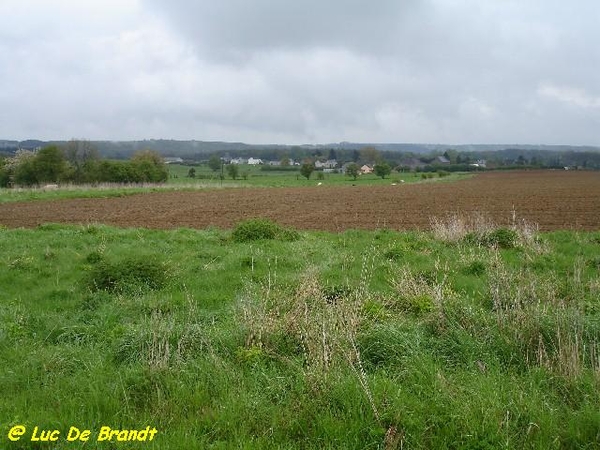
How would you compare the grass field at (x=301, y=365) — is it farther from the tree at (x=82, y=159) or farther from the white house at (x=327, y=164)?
the white house at (x=327, y=164)

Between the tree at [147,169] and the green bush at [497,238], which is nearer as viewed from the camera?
the green bush at [497,238]

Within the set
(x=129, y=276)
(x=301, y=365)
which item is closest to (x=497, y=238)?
(x=301, y=365)

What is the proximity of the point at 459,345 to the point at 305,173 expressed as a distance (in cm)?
8364

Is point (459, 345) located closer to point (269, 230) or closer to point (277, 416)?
point (277, 416)

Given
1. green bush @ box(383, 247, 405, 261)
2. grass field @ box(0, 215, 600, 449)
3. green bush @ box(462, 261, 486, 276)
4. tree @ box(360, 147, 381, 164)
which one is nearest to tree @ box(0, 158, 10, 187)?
grass field @ box(0, 215, 600, 449)

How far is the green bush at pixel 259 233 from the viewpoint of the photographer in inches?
569

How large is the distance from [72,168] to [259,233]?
6051cm

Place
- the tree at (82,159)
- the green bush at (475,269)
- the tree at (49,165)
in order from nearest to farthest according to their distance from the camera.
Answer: the green bush at (475,269), the tree at (49,165), the tree at (82,159)

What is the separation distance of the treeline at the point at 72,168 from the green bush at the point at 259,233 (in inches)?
2052

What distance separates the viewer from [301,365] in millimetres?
5129

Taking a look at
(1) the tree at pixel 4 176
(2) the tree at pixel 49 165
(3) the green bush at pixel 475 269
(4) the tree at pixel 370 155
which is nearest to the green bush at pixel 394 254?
(3) the green bush at pixel 475 269

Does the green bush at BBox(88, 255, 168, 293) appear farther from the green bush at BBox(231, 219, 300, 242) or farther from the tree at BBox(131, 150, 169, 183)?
the tree at BBox(131, 150, 169, 183)

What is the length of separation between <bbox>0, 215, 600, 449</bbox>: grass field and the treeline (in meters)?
58.6

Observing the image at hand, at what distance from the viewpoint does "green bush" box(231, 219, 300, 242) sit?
1445 centimetres
